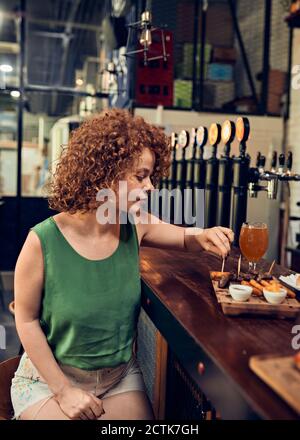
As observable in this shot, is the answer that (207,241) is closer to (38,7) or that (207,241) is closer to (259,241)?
(259,241)

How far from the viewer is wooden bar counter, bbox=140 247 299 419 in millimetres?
931

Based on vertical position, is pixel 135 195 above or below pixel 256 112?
below

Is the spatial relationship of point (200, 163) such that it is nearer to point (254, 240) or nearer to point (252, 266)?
point (252, 266)

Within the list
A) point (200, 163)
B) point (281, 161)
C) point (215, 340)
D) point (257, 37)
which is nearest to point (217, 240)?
point (215, 340)

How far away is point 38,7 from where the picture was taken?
9422 millimetres

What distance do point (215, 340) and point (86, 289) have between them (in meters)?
0.51

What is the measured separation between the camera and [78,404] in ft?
4.67

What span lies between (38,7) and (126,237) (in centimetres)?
894

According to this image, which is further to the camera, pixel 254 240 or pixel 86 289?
pixel 254 240

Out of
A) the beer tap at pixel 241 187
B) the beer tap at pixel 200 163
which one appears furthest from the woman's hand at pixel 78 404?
the beer tap at pixel 200 163

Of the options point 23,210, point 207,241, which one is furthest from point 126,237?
point 23,210

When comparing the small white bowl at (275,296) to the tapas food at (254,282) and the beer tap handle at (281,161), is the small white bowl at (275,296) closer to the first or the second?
the tapas food at (254,282)
